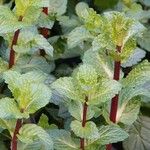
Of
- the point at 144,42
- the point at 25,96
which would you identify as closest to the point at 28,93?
the point at 25,96

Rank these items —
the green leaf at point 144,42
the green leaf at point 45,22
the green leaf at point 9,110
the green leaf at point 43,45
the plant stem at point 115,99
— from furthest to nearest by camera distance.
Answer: the green leaf at point 144,42, the green leaf at point 45,22, the green leaf at point 43,45, the plant stem at point 115,99, the green leaf at point 9,110

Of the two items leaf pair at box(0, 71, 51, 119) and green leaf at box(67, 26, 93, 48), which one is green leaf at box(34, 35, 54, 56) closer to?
green leaf at box(67, 26, 93, 48)

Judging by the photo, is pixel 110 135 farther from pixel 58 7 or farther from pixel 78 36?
pixel 58 7

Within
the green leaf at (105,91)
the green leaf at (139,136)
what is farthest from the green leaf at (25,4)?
the green leaf at (139,136)

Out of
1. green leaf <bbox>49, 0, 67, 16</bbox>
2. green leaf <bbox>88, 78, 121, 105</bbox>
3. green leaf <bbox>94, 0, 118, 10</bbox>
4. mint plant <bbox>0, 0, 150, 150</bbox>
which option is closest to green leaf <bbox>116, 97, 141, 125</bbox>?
mint plant <bbox>0, 0, 150, 150</bbox>

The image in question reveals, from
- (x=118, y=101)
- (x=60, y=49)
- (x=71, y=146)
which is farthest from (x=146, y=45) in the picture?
(x=71, y=146)

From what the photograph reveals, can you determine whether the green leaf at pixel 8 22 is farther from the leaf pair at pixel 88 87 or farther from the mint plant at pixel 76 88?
the leaf pair at pixel 88 87
